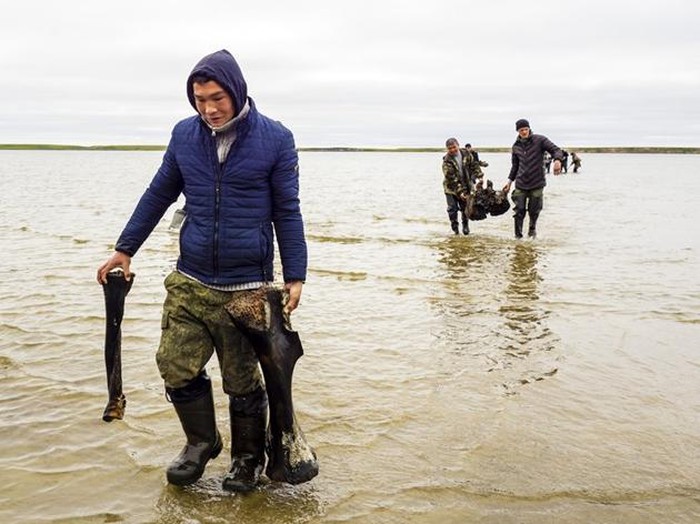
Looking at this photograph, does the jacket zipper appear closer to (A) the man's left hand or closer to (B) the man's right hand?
(A) the man's left hand

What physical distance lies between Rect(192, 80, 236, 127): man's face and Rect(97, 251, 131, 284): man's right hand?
88 centimetres

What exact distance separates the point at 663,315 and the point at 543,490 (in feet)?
14.6

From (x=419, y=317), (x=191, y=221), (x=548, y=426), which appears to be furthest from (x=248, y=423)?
(x=419, y=317)

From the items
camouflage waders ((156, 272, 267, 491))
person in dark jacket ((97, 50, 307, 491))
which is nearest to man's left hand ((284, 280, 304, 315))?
person in dark jacket ((97, 50, 307, 491))

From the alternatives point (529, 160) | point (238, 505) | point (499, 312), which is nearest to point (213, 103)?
point (238, 505)

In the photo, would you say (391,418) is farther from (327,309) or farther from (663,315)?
(663,315)

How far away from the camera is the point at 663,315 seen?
7195 mm

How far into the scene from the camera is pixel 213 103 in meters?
3.20

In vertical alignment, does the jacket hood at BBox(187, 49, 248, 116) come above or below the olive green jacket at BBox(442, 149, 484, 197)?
above

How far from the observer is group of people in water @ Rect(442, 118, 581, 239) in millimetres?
12320

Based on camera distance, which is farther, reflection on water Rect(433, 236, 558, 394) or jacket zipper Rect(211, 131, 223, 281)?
reflection on water Rect(433, 236, 558, 394)

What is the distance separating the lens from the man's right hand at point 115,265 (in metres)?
3.49

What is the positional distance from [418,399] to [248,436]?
159 centimetres

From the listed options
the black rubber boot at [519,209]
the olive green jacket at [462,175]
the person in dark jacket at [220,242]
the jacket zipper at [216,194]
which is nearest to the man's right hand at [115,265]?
the person in dark jacket at [220,242]
